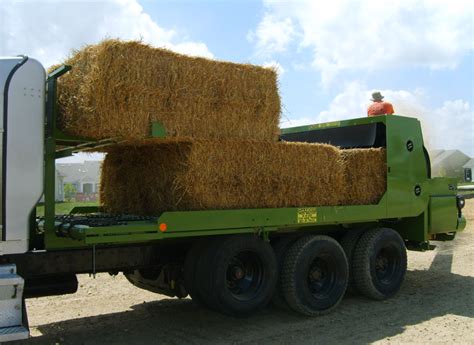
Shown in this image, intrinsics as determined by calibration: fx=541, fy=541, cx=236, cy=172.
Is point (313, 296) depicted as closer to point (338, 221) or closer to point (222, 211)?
point (338, 221)

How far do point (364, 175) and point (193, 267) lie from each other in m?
2.99

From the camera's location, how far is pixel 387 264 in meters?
8.42

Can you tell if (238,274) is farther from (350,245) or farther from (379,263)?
(379,263)

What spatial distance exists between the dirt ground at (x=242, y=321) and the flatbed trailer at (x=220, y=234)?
12.5 inches

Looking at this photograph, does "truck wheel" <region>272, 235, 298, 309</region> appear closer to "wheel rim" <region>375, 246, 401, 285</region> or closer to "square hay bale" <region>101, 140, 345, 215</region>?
"square hay bale" <region>101, 140, 345, 215</region>

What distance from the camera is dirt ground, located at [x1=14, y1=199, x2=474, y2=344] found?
612 centimetres

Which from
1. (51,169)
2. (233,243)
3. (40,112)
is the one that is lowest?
(233,243)

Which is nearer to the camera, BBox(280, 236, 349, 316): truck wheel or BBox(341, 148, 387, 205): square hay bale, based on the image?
BBox(280, 236, 349, 316): truck wheel

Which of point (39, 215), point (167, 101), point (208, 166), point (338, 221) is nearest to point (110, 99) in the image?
point (167, 101)

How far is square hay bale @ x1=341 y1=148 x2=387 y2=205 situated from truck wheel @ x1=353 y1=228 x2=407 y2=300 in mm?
581

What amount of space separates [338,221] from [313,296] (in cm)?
106

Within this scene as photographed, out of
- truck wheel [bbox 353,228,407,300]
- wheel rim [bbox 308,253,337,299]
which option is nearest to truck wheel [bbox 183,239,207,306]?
wheel rim [bbox 308,253,337,299]

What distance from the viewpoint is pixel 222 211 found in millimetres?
6090

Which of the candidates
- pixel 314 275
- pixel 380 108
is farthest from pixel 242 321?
pixel 380 108
